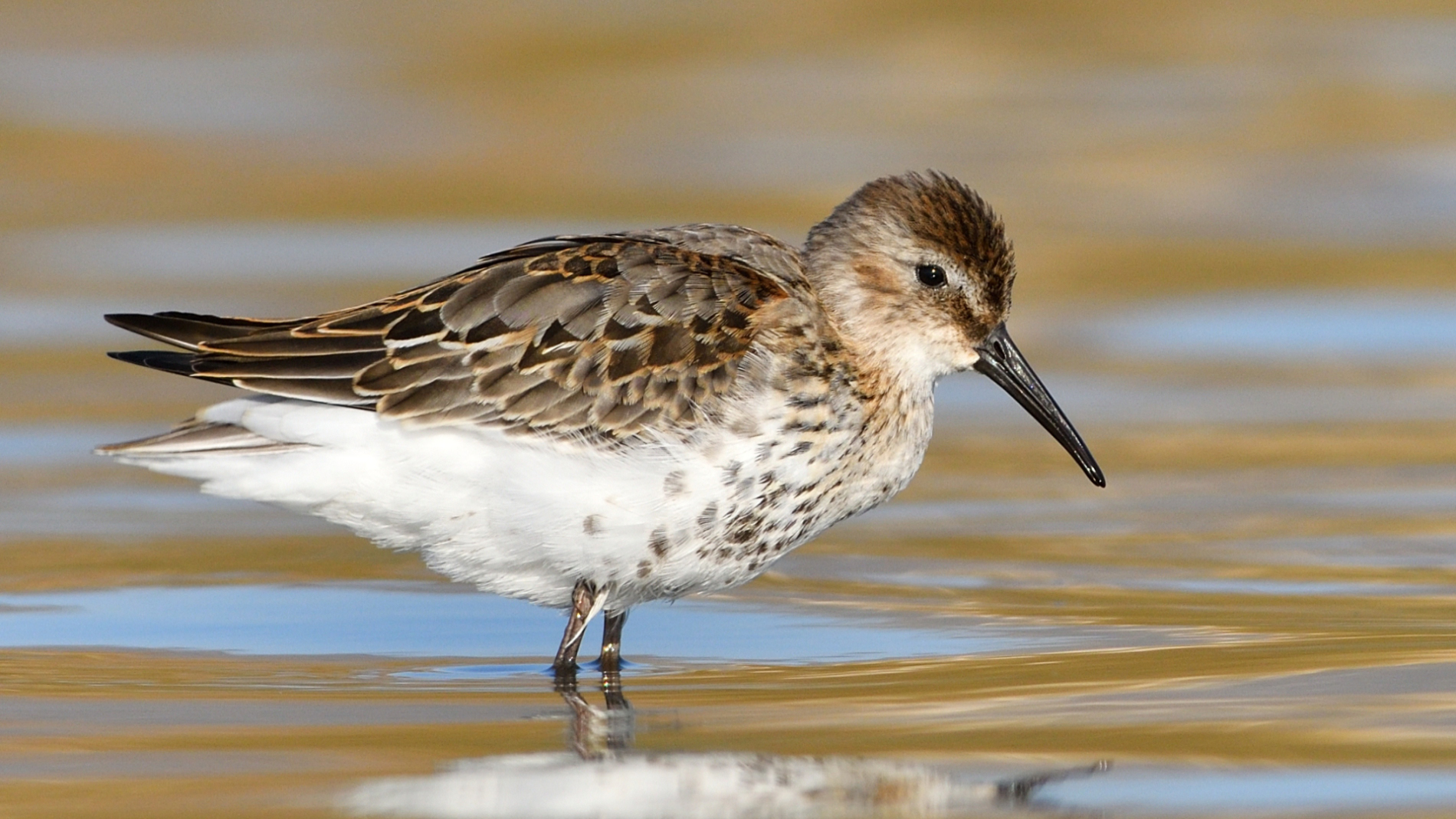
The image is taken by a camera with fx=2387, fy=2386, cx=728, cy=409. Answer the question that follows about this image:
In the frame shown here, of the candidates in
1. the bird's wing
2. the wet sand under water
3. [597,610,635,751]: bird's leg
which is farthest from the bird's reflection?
the bird's wing

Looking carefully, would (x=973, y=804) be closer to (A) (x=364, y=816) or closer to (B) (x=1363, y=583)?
(A) (x=364, y=816)

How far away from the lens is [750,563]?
288 inches

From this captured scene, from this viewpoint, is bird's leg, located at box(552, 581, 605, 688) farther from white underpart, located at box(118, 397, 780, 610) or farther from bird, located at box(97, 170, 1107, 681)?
white underpart, located at box(118, 397, 780, 610)

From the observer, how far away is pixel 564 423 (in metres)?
7.23

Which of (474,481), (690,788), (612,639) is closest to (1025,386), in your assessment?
(612,639)

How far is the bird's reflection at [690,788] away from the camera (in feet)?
18.7

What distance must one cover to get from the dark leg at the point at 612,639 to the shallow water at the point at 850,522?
0.12m

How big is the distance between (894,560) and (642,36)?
364 inches

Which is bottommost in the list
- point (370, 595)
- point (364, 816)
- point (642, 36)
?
point (364, 816)

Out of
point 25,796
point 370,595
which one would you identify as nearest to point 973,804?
point 25,796

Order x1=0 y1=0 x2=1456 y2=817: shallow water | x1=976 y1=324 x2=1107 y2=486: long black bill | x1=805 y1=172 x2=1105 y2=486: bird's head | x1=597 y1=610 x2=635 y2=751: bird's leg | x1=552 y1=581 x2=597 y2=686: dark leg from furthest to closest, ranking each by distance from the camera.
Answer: x1=976 y1=324 x2=1107 y2=486: long black bill
x1=805 y1=172 x2=1105 y2=486: bird's head
x1=552 y1=581 x2=597 y2=686: dark leg
x1=597 y1=610 x2=635 y2=751: bird's leg
x1=0 y1=0 x2=1456 y2=817: shallow water

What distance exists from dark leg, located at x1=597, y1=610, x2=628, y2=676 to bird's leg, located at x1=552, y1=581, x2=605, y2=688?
19cm

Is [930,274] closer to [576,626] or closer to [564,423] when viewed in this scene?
[564,423]

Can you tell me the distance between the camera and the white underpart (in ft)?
23.3
